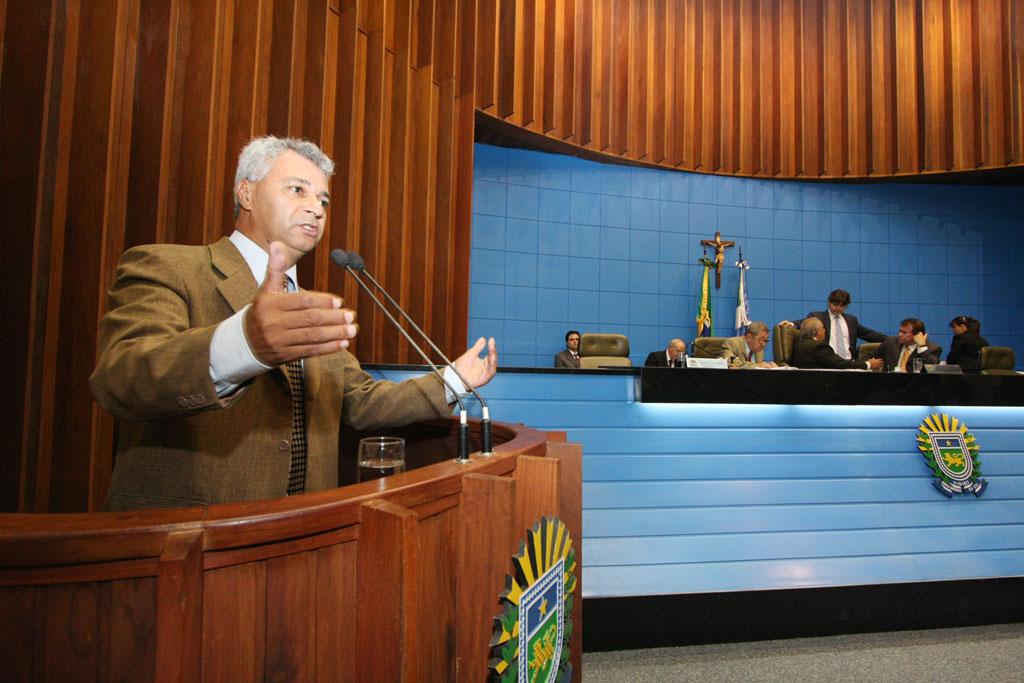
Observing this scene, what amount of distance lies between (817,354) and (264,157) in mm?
4187

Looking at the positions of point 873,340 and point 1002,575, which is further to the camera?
point 873,340

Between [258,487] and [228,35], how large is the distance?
8.46 feet

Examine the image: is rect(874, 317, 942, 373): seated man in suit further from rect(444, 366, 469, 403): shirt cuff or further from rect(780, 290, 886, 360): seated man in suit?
rect(444, 366, 469, 403): shirt cuff

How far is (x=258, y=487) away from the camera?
122 cm

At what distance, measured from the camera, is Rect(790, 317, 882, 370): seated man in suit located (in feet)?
14.8

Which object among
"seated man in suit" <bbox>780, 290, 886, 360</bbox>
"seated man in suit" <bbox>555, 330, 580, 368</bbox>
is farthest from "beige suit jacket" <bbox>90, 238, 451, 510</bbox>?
"seated man in suit" <bbox>780, 290, 886, 360</bbox>

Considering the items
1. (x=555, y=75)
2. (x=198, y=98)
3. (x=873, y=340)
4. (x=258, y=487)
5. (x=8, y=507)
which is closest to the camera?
(x=258, y=487)

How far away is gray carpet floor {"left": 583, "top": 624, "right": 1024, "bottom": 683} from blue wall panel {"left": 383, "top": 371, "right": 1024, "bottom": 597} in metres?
0.24

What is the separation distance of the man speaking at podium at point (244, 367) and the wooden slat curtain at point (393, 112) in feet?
3.90

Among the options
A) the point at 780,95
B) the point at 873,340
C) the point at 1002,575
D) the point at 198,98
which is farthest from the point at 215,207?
the point at 780,95

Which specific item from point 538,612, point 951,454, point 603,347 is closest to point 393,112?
point 603,347

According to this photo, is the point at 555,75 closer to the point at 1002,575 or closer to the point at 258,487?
the point at 1002,575

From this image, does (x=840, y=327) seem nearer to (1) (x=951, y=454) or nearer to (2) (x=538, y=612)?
(1) (x=951, y=454)

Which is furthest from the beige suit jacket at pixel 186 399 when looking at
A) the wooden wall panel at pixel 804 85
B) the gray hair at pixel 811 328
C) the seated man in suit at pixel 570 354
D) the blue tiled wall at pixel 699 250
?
the wooden wall panel at pixel 804 85
